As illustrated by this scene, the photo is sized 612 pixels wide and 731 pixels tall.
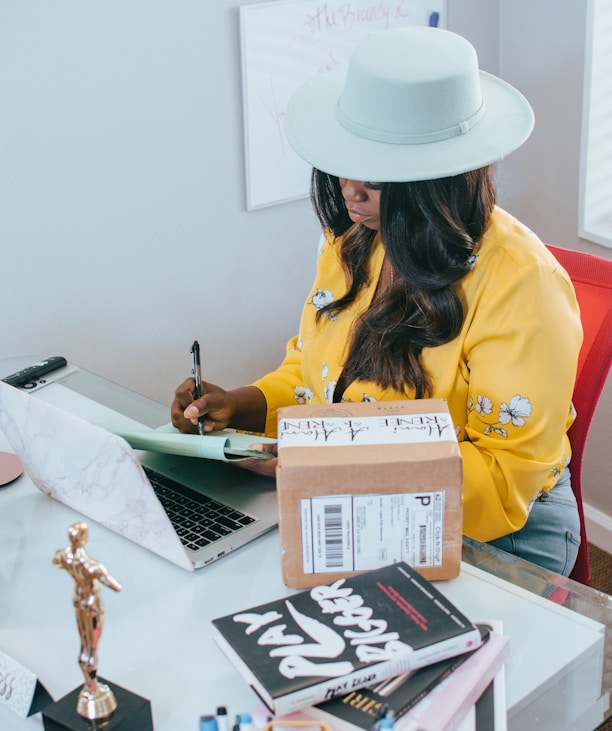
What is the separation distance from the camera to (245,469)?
4.57ft

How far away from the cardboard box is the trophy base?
0.78 feet

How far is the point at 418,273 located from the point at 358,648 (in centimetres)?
63

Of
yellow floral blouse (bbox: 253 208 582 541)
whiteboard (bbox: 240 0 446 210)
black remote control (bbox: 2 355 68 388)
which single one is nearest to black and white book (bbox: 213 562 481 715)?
yellow floral blouse (bbox: 253 208 582 541)

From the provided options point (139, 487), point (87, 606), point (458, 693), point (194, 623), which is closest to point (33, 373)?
point (139, 487)

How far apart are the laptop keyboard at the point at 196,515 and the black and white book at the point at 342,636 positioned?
22 centimetres

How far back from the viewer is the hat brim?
1.26 meters

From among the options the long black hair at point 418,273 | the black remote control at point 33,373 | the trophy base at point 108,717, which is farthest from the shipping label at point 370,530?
the black remote control at point 33,373

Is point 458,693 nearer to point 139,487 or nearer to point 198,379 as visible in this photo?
point 139,487

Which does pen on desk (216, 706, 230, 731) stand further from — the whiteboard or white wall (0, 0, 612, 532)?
the whiteboard

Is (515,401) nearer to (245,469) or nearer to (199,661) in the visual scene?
(245,469)

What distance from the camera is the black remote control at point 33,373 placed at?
5.43 ft

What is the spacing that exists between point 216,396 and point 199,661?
22.9 inches

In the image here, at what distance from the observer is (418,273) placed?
1.41 m

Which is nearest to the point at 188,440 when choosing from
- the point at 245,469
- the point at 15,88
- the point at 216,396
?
the point at 245,469
